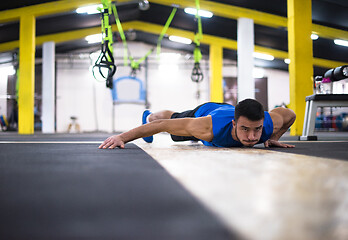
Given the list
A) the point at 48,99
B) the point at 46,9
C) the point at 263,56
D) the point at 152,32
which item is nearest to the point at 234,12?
the point at 152,32

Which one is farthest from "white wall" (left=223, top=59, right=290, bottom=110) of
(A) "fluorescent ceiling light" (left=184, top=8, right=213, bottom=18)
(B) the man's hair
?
(B) the man's hair

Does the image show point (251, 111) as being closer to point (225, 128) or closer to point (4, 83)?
point (225, 128)

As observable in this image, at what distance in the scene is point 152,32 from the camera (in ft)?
34.2

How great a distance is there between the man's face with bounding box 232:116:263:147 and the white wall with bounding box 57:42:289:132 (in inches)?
392

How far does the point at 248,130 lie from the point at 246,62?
587 cm

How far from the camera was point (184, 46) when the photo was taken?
11.7 meters

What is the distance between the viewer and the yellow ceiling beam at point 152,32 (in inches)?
386

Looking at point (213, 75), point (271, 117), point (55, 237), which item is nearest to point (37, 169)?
point (55, 237)

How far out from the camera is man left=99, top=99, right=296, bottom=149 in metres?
2.03

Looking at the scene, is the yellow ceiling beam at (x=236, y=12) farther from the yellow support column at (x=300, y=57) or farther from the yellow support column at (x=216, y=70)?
the yellow support column at (x=216, y=70)

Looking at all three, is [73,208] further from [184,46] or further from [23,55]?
[184,46]

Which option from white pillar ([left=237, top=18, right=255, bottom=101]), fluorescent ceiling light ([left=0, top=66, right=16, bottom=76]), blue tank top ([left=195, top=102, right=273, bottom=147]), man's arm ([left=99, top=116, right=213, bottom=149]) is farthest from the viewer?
fluorescent ceiling light ([left=0, top=66, right=16, bottom=76])

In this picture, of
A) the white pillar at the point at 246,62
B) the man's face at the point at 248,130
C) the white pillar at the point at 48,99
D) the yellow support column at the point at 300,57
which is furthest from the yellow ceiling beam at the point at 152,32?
the man's face at the point at 248,130

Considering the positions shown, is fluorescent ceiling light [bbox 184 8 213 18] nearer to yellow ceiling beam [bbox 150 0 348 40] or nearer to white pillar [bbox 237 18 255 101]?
yellow ceiling beam [bbox 150 0 348 40]
